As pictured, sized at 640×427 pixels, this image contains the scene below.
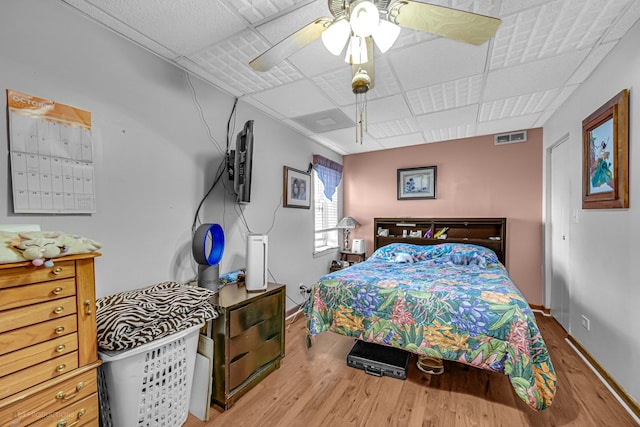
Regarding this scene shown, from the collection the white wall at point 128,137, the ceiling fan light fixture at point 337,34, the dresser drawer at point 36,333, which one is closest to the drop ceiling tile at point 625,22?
the ceiling fan light fixture at point 337,34

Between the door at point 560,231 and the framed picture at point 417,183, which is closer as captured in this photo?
the door at point 560,231

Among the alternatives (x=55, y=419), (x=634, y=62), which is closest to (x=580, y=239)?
(x=634, y=62)

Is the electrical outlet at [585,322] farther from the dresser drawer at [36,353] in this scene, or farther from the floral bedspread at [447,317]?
the dresser drawer at [36,353]

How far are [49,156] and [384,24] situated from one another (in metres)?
1.85

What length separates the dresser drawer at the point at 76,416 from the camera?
1.08 m

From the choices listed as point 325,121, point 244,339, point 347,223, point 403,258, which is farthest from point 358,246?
point 244,339

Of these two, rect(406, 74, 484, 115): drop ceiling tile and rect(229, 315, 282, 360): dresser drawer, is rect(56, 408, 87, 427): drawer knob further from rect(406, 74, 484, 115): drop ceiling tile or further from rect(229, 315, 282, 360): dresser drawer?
rect(406, 74, 484, 115): drop ceiling tile

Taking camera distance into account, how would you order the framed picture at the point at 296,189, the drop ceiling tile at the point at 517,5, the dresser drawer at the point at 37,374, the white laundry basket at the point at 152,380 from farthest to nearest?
the framed picture at the point at 296,189 < the drop ceiling tile at the point at 517,5 < the white laundry basket at the point at 152,380 < the dresser drawer at the point at 37,374

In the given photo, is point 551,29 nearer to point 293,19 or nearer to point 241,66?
point 293,19

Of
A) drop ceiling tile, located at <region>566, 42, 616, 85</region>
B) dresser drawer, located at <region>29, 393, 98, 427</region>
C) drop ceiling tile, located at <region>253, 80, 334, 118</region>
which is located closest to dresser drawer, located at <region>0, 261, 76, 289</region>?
dresser drawer, located at <region>29, 393, 98, 427</region>

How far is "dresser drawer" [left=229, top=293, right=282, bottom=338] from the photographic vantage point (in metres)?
1.80

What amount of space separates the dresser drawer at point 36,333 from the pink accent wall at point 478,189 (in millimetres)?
4014

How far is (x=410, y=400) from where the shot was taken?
1.86m

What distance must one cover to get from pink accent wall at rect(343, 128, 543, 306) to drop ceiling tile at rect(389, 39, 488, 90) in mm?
1999
